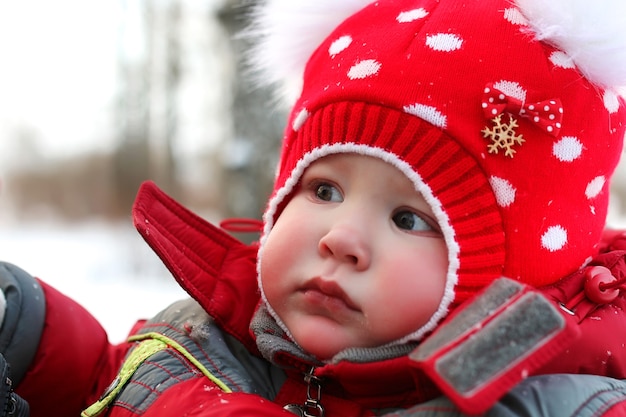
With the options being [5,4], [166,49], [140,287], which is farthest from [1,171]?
[140,287]

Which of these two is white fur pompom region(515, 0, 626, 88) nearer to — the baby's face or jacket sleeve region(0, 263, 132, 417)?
the baby's face

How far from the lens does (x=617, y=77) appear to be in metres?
1.15

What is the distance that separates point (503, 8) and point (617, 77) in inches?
8.5

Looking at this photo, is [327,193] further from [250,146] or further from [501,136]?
[250,146]

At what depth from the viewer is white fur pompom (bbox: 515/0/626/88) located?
3.70 feet

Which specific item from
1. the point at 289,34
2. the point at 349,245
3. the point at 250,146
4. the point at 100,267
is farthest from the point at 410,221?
the point at 100,267

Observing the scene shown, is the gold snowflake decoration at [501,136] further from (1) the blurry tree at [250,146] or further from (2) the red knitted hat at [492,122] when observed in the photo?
(1) the blurry tree at [250,146]

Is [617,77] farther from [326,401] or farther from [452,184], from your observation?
[326,401]

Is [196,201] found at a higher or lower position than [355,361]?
lower

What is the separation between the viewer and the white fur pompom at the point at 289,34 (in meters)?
1.35

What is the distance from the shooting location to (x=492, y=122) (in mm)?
1075

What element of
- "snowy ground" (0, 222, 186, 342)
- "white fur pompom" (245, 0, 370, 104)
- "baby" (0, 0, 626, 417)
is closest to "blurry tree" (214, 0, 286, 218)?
"snowy ground" (0, 222, 186, 342)

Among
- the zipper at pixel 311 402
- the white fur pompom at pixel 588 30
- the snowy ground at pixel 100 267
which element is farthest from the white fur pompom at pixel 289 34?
the snowy ground at pixel 100 267

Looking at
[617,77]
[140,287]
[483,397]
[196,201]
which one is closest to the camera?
[483,397]
